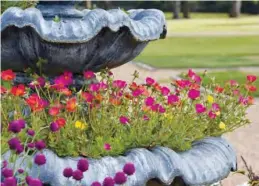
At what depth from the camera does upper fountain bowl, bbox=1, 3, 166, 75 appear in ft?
14.7

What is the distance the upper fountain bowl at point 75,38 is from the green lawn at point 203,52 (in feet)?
40.9

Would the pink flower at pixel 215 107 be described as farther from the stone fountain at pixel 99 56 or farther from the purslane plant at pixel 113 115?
the stone fountain at pixel 99 56

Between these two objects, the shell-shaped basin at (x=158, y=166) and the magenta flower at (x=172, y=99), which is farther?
the magenta flower at (x=172, y=99)

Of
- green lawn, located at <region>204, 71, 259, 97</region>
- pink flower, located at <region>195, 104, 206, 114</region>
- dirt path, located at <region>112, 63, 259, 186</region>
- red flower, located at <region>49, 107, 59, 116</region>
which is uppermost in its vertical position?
red flower, located at <region>49, 107, 59, 116</region>

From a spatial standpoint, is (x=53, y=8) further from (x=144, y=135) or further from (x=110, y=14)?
(x=144, y=135)

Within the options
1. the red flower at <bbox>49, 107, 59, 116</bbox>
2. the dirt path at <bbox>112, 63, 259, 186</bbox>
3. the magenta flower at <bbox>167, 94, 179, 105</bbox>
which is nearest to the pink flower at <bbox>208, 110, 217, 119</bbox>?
the magenta flower at <bbox>167, 94, 179, 105</bbox>

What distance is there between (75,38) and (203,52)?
1760 cm

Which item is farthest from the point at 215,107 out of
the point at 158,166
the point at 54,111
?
the point at 54,111

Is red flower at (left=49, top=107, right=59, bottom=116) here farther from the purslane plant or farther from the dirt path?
the dirt path

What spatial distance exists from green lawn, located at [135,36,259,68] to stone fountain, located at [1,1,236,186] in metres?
12.6

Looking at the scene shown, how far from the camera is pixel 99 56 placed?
4.86 metres

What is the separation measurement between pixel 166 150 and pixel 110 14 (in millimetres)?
926

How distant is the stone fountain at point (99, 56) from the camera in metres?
4.17

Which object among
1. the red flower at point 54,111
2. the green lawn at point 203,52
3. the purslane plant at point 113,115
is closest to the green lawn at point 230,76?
the green lawn at point 203,52
